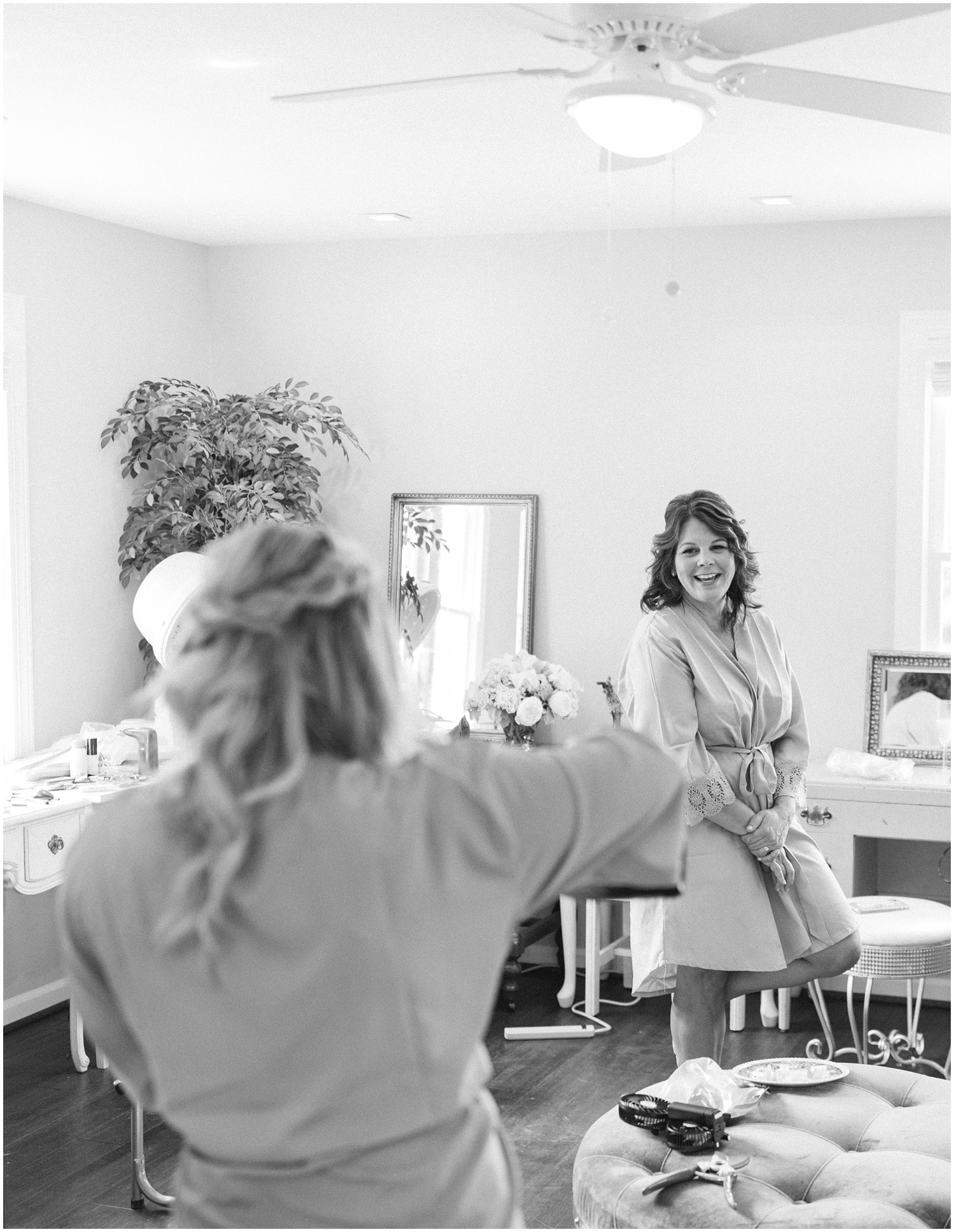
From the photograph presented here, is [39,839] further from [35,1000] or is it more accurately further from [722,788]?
[722,788]

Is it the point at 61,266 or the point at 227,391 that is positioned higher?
the point at 61,266

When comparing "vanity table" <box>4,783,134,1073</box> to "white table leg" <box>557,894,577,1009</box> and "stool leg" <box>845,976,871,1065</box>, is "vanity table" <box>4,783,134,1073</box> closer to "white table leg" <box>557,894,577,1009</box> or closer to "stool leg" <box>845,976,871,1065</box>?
"white table leg" <box>557,894,577,1009</box>

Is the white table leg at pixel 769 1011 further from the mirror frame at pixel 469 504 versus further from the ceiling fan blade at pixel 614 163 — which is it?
the ceiling fan blade at pixel 614 163

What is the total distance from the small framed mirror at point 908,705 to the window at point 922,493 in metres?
0.07

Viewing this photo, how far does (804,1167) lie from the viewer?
2.29m

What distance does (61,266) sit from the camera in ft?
15.1

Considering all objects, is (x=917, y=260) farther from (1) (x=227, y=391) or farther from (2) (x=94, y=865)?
(2) (x=94, y=865)

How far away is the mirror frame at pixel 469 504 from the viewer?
504 cm

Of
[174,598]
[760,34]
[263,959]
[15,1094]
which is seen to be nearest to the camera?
[263,959]

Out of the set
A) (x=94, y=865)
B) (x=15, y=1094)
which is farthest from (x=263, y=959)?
(x=15, y=1094)

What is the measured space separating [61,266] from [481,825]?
4.00m

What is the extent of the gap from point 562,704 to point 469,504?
1.00m

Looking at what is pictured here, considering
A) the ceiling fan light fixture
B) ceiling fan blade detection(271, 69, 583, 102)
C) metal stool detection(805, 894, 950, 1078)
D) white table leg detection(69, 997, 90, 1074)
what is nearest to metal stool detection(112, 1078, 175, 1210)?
white table leg detection(69, 997, 90, 1074)

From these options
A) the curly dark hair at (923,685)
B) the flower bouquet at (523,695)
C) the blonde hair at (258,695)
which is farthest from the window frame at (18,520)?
the blonde hair at (258,695)
